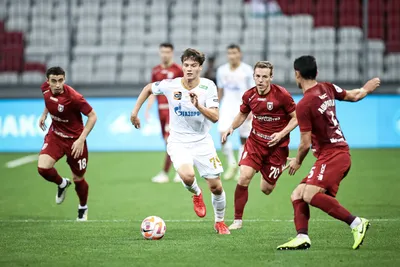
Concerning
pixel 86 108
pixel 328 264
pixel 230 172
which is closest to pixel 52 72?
pixel 86 108

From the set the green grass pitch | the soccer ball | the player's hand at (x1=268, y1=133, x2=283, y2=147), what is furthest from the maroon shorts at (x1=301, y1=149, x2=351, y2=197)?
the soccer ball

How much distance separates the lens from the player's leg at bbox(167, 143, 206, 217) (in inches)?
350

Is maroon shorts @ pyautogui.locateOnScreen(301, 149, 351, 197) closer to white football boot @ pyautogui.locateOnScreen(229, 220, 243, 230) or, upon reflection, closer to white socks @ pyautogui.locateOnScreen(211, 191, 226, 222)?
white socks @ pyautogui.locateOnScreen(211, 191, 226, 222)

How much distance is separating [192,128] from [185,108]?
29 centimetres

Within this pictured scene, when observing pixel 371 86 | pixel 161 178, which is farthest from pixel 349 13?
pixel 371 86

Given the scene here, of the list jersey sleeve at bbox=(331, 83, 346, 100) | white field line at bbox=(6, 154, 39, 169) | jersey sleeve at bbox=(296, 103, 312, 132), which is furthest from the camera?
white field line at bbox=(6, 154, 39, 169)

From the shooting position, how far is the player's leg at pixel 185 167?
8.88 m

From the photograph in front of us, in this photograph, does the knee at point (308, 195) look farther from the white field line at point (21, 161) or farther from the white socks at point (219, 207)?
the white field line at point (21, 161)

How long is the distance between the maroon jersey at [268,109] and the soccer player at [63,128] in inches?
78.7

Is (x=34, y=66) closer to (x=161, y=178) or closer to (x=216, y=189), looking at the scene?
(x=161, y=178)

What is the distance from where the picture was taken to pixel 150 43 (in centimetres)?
2200

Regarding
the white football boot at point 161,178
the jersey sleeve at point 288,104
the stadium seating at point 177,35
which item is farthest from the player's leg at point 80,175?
the stadium seating at point 177,35

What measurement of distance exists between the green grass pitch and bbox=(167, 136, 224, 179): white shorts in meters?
0.70

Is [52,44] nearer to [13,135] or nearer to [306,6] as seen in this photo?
[13,135]
